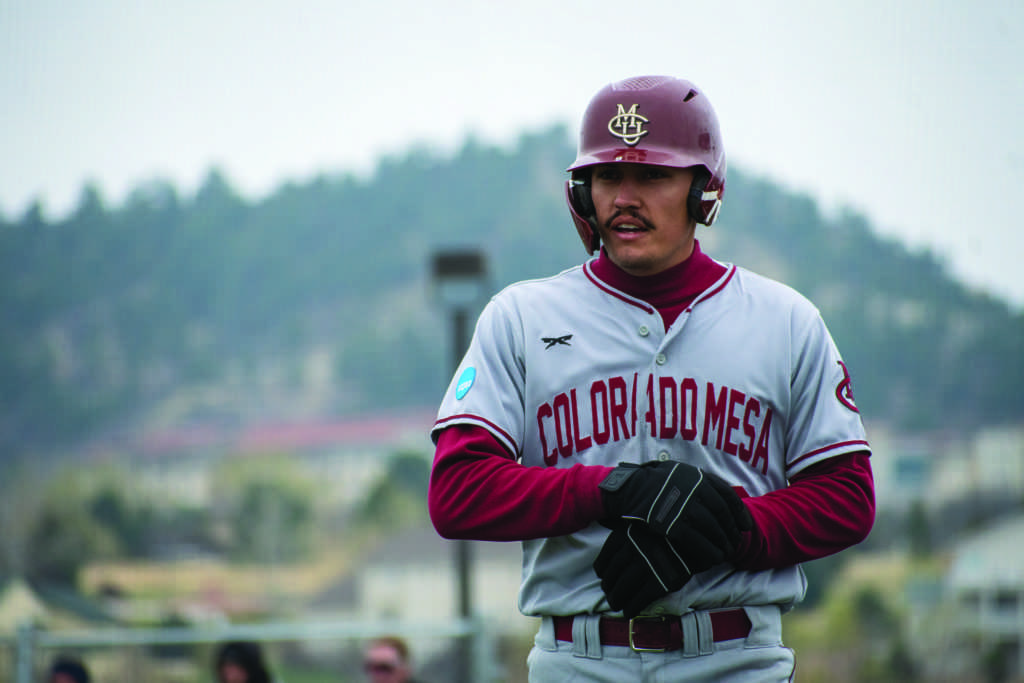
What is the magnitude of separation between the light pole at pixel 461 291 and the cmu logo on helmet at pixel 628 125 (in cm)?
643

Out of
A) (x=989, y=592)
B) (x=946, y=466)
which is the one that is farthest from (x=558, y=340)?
(x=946, y=466)

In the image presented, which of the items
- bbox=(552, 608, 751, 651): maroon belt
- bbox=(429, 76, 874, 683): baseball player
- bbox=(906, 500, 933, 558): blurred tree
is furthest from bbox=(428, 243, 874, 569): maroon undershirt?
bbox=(906, 500, 933, 558): blurred tree

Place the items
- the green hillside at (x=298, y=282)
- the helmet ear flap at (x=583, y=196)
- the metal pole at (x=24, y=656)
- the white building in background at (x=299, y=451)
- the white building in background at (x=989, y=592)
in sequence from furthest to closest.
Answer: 1. the green hillside at (x=298, y=282)
2. the white building in background at (x=299, y=451)
3. the white building in background at (x=989, y=592)
4. the metal pole at (x=24, y=656)
5. the helmet ear flap at (x=583, y=196)

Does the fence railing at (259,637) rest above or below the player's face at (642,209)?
below

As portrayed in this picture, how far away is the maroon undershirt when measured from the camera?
2291 millimetres

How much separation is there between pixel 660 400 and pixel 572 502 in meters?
0.31

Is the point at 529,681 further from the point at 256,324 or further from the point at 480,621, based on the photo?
the point at 256,324

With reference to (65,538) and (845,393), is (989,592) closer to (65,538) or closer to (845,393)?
(65,538)

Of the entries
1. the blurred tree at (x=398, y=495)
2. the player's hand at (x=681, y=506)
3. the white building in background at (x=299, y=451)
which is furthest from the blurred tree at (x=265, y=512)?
the player's hand at (x=681, y=506)

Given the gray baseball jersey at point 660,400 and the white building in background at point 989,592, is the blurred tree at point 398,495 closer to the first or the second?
the white building in background at point 989,592

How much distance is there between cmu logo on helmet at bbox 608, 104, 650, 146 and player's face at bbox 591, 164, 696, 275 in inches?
2.4

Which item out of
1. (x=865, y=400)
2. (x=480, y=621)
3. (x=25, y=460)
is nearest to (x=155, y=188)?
(x=25, y=460)

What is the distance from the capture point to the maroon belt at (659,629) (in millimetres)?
2324

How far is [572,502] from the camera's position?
2279mm
